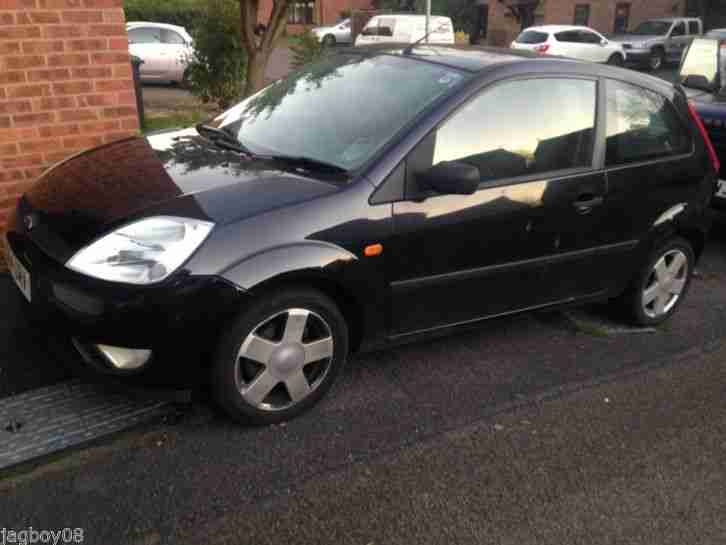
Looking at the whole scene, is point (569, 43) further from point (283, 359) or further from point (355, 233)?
point (283, 359)

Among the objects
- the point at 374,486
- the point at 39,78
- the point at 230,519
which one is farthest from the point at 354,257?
the point at 39,78

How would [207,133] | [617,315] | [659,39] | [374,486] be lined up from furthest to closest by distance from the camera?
[659,39] → [617,315] → [207,133] → [374,486]

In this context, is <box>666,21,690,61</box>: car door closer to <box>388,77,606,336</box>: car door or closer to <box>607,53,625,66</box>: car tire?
<box>607,53,625,66</box>: car tire

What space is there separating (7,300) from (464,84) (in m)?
2.89

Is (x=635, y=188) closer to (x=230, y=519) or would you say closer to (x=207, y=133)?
(x=207, y=133)

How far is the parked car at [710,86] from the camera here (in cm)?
611

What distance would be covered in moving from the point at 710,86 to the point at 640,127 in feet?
12.2

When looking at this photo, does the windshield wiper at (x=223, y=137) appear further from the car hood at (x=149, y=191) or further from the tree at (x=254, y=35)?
the tree at (x=254, y=35)

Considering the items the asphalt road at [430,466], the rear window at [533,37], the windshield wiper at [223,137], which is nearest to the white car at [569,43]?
the rear window at [533,37]

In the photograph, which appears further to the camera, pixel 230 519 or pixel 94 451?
pixel 94 451

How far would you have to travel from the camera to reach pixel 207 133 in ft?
12.7

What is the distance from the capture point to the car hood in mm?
2828

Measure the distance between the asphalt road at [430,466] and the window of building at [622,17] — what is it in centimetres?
3774

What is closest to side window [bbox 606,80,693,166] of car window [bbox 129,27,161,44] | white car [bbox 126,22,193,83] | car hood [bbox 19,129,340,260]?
car hood [bbox 19,129,340,260]
